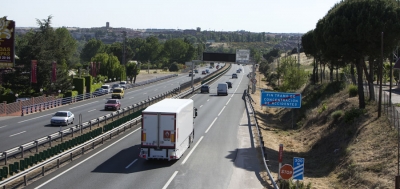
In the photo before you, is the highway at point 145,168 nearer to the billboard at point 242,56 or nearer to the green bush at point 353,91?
the green bush at point 353,91

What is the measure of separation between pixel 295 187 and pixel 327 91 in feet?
126

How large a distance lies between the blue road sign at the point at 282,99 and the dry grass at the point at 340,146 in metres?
2.37

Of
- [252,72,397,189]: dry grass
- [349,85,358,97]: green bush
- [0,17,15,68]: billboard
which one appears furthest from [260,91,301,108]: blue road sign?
[0,17,15,68]: billboard

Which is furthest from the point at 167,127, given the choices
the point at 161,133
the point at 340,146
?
the point at 340,146

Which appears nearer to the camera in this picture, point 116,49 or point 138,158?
point 138,158

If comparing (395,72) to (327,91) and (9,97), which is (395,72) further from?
(9,97)

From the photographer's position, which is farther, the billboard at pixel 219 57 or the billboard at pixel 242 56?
the billboard at pixel 242 56

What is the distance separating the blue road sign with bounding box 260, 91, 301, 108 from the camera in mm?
44094

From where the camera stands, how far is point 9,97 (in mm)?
65125

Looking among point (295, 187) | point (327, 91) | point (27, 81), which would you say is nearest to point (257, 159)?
point (295, 187)

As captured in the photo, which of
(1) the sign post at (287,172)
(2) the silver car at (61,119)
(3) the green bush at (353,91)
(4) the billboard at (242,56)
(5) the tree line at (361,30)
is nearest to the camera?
(1) the sign post at (287,172)

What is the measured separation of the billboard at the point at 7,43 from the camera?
45156 millimetres

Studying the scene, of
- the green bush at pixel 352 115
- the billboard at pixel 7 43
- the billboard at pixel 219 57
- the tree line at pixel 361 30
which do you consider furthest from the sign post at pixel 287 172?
the billboard at pixel 219 57

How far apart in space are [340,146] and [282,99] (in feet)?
39.2
